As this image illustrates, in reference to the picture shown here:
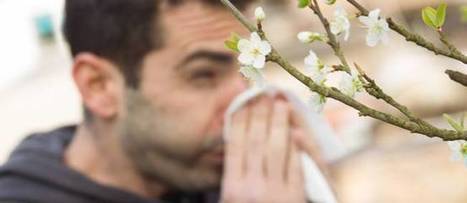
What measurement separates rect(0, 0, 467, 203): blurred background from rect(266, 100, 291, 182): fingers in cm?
70

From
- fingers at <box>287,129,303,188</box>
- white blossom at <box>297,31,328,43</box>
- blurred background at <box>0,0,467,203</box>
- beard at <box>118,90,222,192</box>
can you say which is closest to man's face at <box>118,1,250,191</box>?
beard at <box>118,90,222,192</box>

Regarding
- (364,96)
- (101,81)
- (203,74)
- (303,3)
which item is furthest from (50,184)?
(303,3)

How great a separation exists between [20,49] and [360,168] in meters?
3.72

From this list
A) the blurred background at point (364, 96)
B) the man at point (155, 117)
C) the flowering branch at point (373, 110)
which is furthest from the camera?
the blurred background at point (364, 96)

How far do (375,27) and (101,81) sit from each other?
1310mm

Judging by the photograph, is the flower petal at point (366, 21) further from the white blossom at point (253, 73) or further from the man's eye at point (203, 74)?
the man's eye at point (203, 74)

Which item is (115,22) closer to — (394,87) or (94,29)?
(94,29)

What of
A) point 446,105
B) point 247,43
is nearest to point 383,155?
point 446,105

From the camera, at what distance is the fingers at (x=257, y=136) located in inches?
84.7

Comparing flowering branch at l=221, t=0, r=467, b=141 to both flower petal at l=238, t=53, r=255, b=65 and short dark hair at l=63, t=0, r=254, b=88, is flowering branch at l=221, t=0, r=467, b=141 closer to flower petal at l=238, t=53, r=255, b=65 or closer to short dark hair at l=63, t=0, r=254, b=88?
flower petal at l=238, t=53, r=255, b=65

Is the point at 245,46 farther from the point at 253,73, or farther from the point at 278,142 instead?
the point at 278,142

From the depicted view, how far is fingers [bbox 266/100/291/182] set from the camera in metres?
2.15

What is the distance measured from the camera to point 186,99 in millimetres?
2230

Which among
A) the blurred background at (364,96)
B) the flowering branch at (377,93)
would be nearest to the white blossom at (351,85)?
the flowering branch at (377,93)
